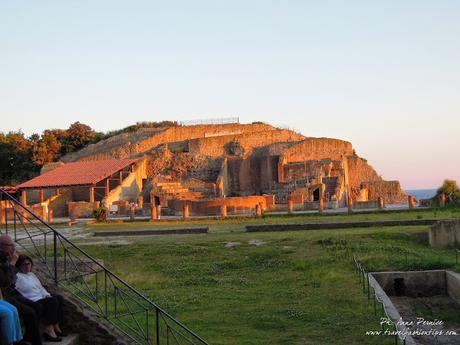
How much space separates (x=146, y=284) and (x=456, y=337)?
617cm

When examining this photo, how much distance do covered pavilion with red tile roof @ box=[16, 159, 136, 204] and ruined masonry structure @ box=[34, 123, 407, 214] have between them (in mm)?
2247

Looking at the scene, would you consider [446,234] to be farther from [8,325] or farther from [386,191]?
[386,191]

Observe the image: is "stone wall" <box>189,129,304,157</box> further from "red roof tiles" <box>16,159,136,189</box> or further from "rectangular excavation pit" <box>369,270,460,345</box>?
"rectangular excavation pit" <box>369,270,460,345</box>

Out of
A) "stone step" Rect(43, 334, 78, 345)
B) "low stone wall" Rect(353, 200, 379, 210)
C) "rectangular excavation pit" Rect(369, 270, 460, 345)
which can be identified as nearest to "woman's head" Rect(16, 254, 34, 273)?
"stone step" Rect(43, 334, 78, 345)

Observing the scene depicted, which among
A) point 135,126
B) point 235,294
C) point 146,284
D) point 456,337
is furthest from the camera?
point 135,126

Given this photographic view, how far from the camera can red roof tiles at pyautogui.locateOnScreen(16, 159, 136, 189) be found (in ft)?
138

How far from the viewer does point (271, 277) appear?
13.5 metres

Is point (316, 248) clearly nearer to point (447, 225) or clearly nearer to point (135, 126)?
point (447, 225)

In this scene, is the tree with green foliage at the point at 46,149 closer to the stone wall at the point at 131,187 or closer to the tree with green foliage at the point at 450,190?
the stone wall at the point at 131,187

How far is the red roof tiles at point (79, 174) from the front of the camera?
42.0 m

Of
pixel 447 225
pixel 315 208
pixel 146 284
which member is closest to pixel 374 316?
pixel 146 284

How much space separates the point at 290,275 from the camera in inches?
535

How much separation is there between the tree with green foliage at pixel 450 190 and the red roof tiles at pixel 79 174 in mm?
21625

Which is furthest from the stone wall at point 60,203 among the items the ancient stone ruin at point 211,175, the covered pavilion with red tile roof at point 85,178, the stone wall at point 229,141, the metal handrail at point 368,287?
the metal handrail at point 368,287
